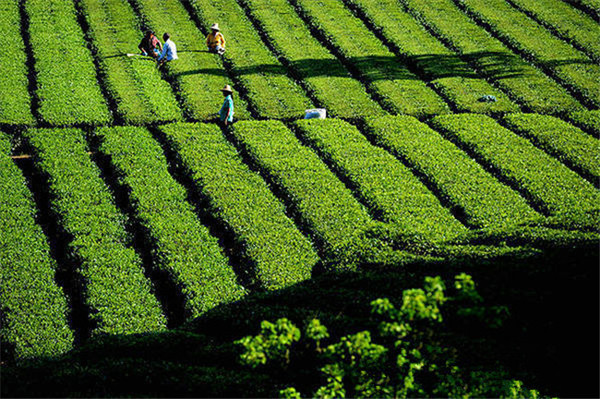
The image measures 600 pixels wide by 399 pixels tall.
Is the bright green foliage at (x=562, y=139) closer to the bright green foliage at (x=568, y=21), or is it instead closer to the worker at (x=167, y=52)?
the bright green foliage at (x=568, y=21)

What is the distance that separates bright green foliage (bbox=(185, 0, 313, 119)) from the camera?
82.4 feet

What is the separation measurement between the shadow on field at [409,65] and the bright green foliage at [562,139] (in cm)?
438

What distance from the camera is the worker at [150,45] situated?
2821cm

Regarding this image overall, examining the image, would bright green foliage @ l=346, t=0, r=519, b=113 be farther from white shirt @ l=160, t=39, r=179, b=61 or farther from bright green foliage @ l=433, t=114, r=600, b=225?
white shirt @ l=160, t=39, r=179, b=61

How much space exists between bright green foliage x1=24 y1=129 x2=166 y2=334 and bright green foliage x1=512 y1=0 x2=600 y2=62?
24.2 m

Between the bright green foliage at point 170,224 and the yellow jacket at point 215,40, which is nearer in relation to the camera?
the bright green foliage at point 170,224

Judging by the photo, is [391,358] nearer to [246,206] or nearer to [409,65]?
[246,206]

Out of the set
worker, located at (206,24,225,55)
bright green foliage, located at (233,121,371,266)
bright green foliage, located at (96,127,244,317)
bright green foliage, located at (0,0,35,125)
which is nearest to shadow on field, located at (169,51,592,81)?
worker, located at (206,24,225,55)

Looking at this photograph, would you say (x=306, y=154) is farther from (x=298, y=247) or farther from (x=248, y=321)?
(x=248, y=321)

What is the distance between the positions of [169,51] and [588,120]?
17835mm

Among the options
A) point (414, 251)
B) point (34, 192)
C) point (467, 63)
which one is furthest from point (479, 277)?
point (467, 63)

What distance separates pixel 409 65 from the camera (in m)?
29.2

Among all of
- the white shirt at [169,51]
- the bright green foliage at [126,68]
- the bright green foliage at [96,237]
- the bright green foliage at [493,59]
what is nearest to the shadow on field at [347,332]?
the bright green foliage at [96,237]

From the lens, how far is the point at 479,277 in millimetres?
13156
